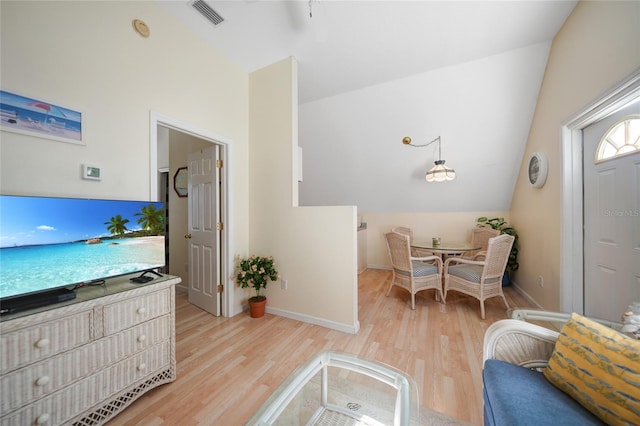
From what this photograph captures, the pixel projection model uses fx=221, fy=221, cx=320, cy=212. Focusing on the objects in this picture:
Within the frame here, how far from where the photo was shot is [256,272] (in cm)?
257

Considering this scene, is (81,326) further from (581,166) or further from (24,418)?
(581,166)

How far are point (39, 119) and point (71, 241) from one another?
0.78 meters

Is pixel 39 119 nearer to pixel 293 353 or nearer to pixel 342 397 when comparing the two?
pixel 293 353

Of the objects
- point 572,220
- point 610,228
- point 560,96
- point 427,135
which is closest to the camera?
point 610,228

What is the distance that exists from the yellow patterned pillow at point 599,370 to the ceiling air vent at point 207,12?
10.9ft

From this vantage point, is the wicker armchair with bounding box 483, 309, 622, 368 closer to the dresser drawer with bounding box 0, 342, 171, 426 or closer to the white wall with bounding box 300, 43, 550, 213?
the dresser drawer with bounding box 0, 342, 171, 426

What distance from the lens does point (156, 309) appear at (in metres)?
1.54

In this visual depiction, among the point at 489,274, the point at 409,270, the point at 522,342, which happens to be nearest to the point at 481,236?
the point at 489,274

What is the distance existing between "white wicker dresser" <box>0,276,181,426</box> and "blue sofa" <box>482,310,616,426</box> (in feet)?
6.48

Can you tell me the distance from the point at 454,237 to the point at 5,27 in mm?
5489

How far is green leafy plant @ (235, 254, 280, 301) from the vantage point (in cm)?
257

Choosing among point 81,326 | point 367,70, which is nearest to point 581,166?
point 367,70

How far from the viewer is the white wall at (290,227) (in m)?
2.34

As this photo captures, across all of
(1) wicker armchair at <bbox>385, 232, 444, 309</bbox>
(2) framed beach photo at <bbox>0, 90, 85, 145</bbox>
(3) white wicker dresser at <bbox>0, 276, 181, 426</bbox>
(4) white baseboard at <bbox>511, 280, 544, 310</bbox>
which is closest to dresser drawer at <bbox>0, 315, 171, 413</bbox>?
(3) white wicker dresser at <bbox>0, 276, 181, 426</bbox>
